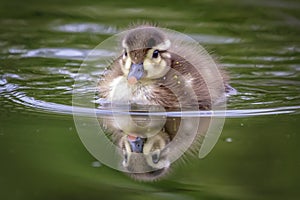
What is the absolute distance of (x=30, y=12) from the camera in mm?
5086

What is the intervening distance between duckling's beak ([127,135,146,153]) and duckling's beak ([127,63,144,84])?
35 centimetres

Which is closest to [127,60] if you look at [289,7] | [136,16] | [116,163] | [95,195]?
[116,163]

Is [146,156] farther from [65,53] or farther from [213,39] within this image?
[213,39]

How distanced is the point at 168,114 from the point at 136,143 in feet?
1.31

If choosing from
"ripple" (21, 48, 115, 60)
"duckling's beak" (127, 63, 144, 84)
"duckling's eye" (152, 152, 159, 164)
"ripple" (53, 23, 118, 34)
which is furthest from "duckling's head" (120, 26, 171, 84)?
"ripple" (53, 23, 118, 34)

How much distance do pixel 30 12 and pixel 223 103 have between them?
6.64 feet

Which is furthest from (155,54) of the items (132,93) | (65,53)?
(65,53)

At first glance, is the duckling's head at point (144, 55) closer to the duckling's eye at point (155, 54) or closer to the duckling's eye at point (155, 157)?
the duckling's eye at point (155, 54)

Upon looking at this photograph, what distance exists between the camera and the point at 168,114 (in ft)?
10.8

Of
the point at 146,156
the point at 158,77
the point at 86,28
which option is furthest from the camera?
the point at 86,28

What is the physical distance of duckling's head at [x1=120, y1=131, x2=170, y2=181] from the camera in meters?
2.66

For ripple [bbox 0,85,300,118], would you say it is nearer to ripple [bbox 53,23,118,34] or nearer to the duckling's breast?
the duckling's breast

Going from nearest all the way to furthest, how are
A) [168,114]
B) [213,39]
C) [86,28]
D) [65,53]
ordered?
[168,114], [65,53], [213,39], [86,28]

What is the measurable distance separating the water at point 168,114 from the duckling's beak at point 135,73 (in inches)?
8.0
